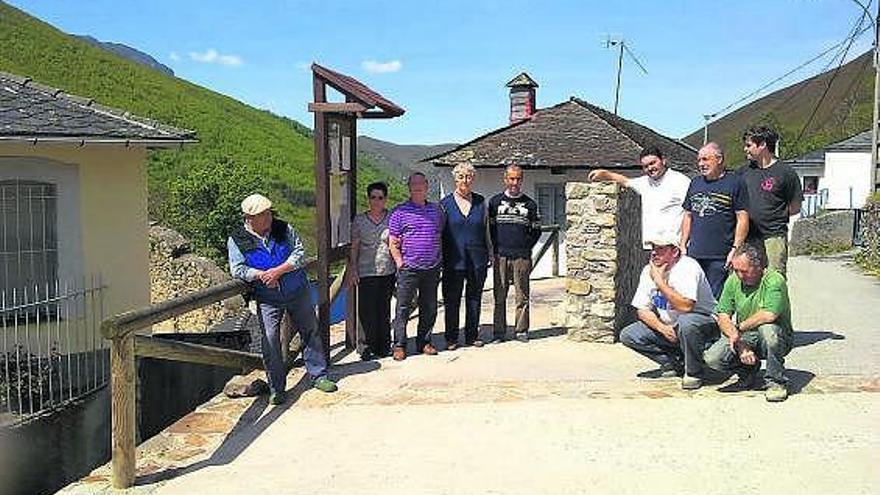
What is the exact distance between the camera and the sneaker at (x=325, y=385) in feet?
23.8

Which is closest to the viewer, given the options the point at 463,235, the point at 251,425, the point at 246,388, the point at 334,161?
the point at 251,425

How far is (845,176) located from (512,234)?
41.2m

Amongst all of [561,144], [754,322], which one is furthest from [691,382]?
[561,144]

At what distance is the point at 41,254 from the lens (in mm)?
9945

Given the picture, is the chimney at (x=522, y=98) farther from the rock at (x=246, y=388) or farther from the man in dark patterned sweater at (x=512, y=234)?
the rock at (x=246, y=388)

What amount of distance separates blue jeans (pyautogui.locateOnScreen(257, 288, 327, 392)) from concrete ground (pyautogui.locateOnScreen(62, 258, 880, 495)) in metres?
0.22

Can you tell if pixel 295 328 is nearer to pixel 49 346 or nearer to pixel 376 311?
pixel 376 311

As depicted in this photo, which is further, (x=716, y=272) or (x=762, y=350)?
(x=716, y=272)

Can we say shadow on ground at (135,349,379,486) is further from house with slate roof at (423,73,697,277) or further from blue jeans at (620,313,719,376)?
house with slate roof at (423,73,697,277)

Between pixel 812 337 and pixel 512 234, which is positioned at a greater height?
pixel 512 234

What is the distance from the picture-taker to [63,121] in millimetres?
9602

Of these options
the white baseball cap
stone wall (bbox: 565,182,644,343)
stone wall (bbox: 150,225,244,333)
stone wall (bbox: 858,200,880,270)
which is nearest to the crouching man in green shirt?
stone wall (bbox: 565,182,644,343)

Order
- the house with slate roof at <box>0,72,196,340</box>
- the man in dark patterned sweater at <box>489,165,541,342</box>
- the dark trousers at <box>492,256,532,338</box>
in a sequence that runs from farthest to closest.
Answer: the house with slate roof at <box>0,72,196,340</box>
the dark trousers at <box>492,256,532,338</box>
the man in dark patterned sweater at <box>489,165,541,342</box>

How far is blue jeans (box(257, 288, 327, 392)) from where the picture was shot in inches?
267
